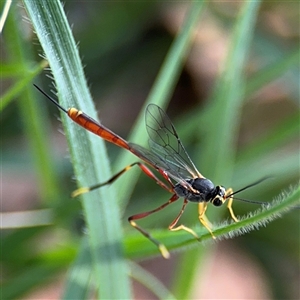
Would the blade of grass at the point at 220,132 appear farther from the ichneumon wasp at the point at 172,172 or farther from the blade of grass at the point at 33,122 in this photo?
the blade of grass at the point at 33,122

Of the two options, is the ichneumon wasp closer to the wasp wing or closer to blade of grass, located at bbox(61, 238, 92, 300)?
the wasp wing

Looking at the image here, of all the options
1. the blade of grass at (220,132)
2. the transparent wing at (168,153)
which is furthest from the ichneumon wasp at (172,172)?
the blade of grass at (220,132)

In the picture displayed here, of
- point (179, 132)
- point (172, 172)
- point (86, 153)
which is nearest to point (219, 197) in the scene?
point (172, 172)

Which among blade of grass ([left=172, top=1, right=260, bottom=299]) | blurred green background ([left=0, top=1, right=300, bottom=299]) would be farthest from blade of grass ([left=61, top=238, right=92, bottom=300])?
blade of grass ([left=172, top=1, right=260, bottom=299])

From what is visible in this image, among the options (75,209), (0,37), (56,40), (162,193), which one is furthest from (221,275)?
(56,40)

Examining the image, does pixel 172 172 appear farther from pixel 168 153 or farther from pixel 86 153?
pixel 86 153

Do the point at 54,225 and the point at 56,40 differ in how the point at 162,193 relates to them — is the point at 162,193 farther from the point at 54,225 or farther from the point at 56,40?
the point at 56,40
